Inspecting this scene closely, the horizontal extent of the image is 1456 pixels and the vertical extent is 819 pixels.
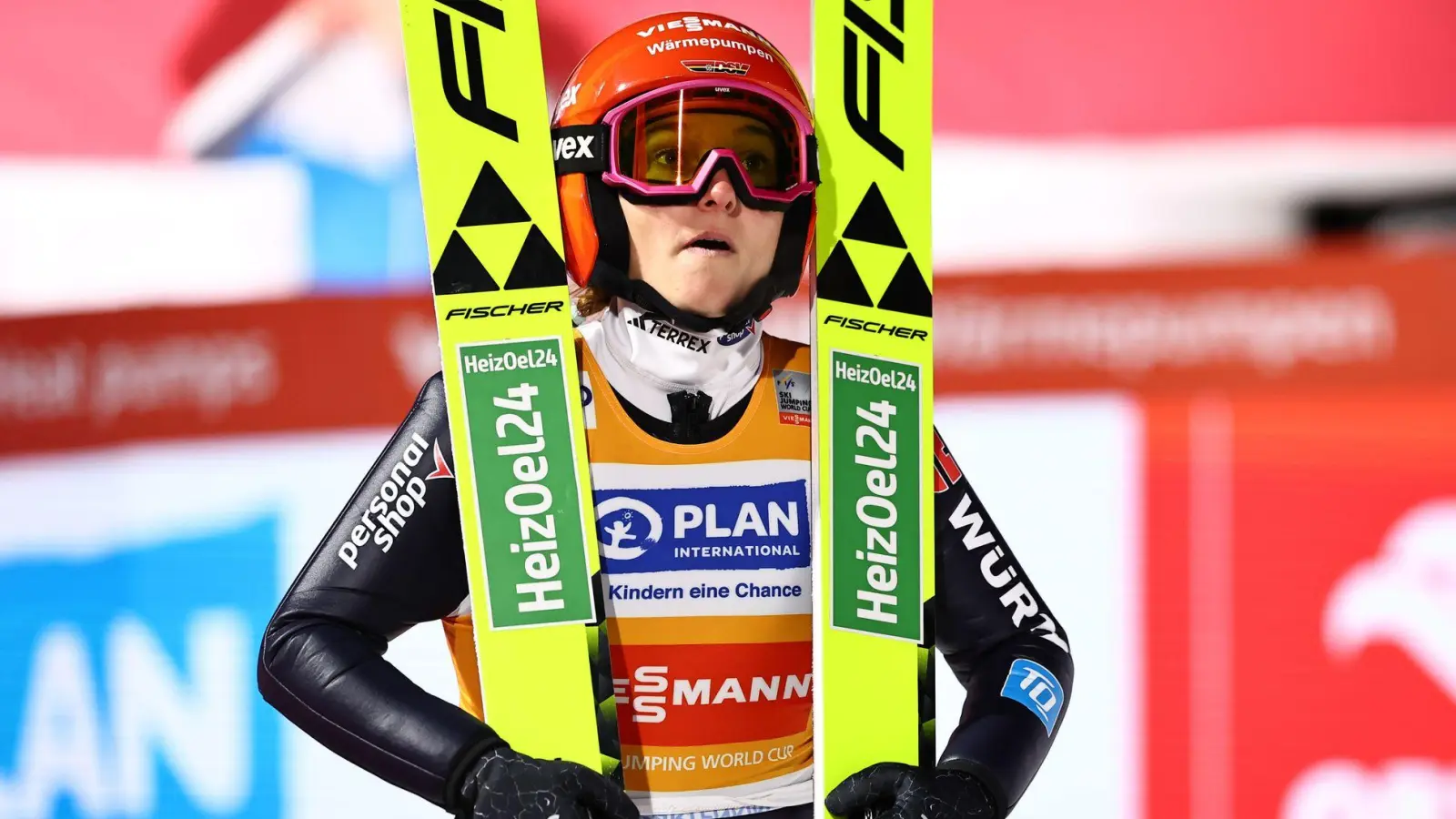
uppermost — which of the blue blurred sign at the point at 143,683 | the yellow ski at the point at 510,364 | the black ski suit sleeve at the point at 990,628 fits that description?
the yellow ski at the point at 510,364

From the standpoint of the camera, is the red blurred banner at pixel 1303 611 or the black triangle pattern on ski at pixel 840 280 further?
the red blurred banner at pixel 1303 611

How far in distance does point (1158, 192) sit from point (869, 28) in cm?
459

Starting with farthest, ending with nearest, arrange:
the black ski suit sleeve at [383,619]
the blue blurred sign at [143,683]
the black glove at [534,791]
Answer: the blue blurred sign at [143,683] → the black ski suit sleeve at [383,619] → the black glove at [534,791]

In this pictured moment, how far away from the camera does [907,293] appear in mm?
2363

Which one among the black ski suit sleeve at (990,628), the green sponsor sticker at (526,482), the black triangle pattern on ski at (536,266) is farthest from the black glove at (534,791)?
the black triangle pattern on ski at (536,266)

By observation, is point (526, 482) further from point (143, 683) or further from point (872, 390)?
point (143, 683)

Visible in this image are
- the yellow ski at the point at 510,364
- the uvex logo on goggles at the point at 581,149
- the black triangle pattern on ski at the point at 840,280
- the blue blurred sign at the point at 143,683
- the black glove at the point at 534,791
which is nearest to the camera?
the black glove at the point at 534,791

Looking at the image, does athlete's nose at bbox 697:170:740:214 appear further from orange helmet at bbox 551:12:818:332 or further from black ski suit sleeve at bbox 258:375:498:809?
black ski suit sleeve at bbox 258:375:498:809

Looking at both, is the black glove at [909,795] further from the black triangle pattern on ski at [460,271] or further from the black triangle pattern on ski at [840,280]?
the black triangle pattern on ski at [460,271]

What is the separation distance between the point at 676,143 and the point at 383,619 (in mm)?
720

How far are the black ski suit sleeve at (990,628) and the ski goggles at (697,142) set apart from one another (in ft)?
1.45

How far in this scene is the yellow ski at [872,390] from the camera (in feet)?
7.28

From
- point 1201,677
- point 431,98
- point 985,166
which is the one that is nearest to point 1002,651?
point 431,98

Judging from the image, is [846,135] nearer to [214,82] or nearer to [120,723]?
[120,723]
